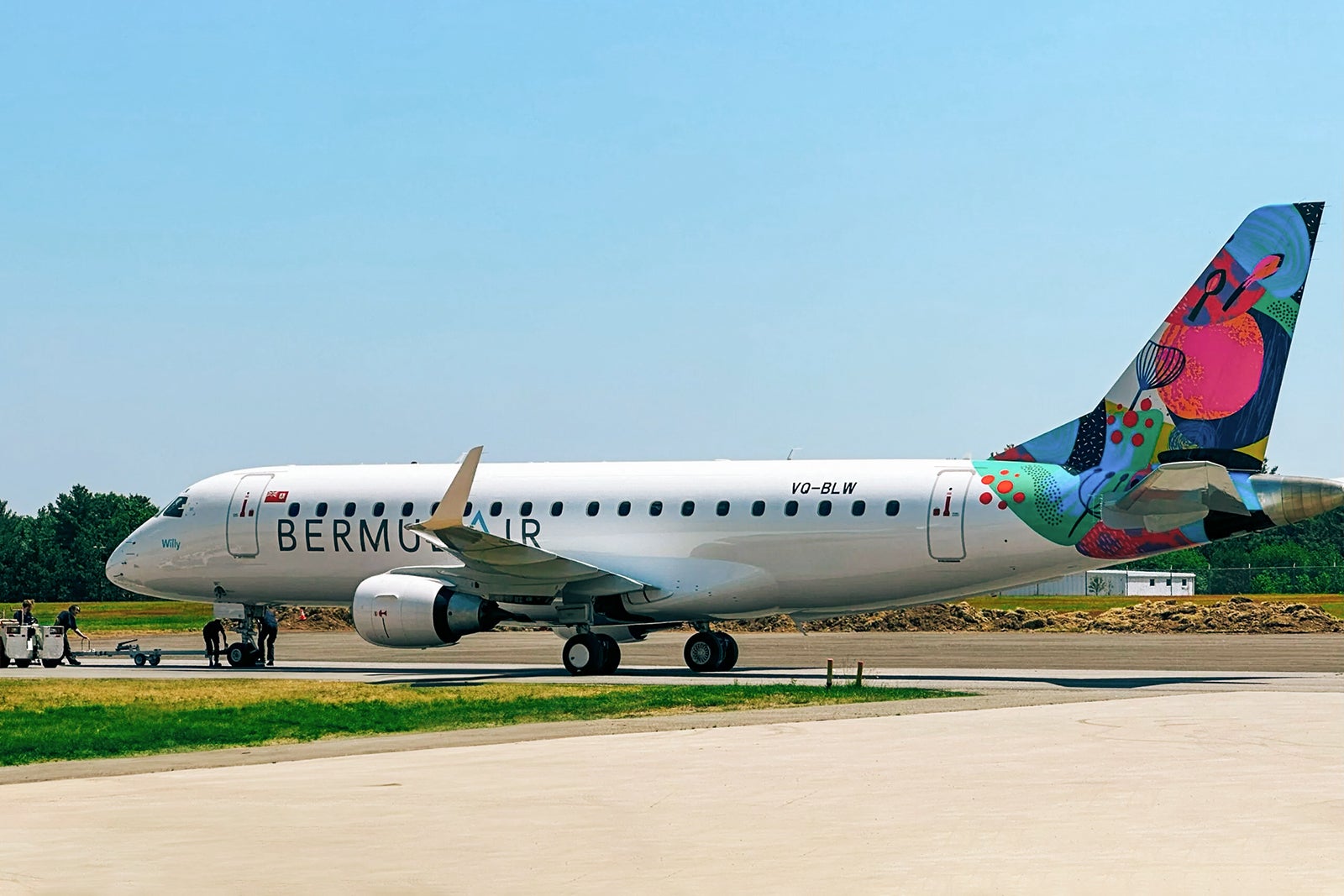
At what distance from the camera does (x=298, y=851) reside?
10.7 meters

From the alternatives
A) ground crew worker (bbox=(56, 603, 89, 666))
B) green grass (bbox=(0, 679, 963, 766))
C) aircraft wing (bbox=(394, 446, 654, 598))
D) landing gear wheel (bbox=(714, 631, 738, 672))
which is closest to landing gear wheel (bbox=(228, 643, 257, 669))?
ground crew worker (bbox=(56, 603, 89, 666))

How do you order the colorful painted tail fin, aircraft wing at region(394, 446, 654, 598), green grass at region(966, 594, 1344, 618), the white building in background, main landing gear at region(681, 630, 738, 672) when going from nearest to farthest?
the colorful painted tail fin
aircraft wing at region(394, 446, 654, 598)
main landing gear at region(681, 630, 738, 672)
green grass at region(966, 594, 1344, 618)
the white building in background

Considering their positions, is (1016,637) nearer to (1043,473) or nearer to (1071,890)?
(1043,473)

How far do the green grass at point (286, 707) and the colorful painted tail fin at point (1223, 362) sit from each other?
20.8 feet

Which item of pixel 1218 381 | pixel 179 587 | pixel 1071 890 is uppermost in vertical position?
pixel 1218 381

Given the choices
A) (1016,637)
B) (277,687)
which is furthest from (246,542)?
(1016,637)

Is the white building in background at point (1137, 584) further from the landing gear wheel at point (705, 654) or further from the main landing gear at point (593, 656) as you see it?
the main landing gear at point (593, 656)

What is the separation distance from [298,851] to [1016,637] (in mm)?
41582

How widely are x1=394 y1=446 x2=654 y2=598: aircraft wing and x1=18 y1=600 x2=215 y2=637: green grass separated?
21.7 meters

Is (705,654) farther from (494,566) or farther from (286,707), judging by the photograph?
(286,707)

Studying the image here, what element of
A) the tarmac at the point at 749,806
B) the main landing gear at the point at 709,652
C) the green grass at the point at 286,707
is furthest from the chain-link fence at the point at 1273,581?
the tarmac at the point at 749,806

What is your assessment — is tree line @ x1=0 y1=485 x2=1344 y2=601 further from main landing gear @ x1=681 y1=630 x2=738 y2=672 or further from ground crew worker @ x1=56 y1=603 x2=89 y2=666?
main landing gear @ x1=681 y1=630 x2=738 y2=672

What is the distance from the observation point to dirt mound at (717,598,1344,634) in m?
53.5

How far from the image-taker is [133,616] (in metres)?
81.2
